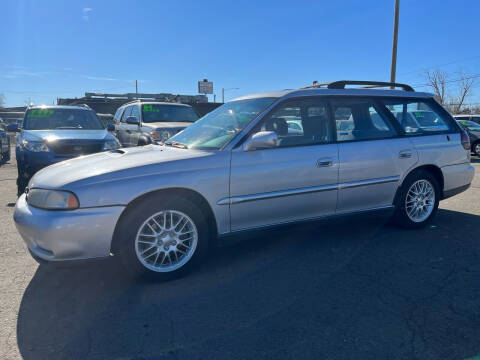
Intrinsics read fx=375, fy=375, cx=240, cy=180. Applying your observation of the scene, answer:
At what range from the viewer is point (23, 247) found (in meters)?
4.18

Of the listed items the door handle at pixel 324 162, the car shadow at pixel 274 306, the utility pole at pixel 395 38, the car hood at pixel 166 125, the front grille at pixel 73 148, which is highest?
the utility pole at pixel 395 38

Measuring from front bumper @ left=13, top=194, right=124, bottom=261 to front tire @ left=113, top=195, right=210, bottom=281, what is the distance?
0.43ft

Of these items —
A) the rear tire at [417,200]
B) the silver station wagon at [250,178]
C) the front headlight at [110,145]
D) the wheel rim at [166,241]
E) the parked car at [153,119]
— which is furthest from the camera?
the parked car at [153,119]

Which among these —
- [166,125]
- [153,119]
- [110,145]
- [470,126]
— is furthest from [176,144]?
[470,126]

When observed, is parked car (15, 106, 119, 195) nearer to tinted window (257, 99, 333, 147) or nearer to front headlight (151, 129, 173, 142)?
front headlight (151, 129, 173, 142)

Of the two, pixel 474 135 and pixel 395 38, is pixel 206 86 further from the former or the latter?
pixel 474 135

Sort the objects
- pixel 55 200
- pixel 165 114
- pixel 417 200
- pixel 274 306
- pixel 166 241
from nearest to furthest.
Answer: pixel 274 306 → pixel 55 200 → pixel 166 241 → pixel 417 200 → pixel 165 114

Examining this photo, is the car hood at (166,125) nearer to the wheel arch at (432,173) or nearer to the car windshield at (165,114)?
the car windshield at (165,114)

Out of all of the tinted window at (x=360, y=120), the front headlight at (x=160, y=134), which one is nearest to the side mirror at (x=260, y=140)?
the tinted window at (x=360, y=120)

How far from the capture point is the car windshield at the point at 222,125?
370 centimetres

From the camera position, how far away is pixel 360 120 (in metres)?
4.33

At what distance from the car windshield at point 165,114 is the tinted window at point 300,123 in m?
6.40

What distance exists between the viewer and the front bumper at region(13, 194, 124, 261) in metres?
2.91

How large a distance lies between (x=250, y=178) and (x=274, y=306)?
46.4 inches
